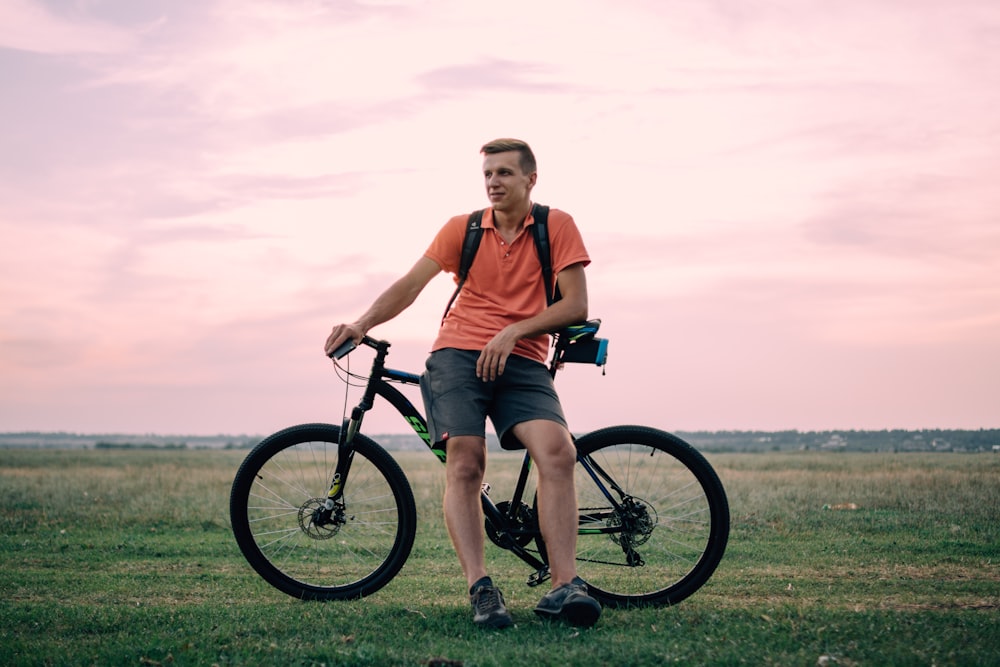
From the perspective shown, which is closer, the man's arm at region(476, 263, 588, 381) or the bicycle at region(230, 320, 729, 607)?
the man's arm at region(476, 263, 588, 381)

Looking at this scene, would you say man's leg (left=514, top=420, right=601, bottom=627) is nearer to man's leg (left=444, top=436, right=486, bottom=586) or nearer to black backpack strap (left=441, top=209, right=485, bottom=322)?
man's leg (left=444, top=436, right=486, bottom=586)

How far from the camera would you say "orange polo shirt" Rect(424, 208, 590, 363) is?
187 inches

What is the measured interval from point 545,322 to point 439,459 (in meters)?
1.05

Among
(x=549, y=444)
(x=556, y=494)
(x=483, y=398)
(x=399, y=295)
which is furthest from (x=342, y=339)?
(x=556, y=494)

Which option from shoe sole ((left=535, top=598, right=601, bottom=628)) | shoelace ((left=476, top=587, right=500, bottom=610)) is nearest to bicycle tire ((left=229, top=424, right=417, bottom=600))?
shoelace ((left=476, top=587, right=500, bottom=610))

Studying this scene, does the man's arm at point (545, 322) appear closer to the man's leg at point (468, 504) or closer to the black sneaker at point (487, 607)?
the man's leg at point (468, 504)

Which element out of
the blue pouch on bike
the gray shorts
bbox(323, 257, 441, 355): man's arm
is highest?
bbox(323, 257, 441, 355): man's arm

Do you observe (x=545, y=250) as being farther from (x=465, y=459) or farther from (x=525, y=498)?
(x=525, y=498)

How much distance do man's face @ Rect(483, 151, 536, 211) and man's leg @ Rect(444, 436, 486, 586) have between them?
126 cm

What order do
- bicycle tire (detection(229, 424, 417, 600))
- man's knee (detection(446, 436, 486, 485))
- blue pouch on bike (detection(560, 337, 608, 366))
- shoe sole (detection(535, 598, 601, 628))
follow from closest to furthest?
shoe sole (detection(535, 598, 601, 628)), man's knee (detection(446, 436, 486, 485)), blue pouch on bike (detection(560, 337, 608, 366)), bicycle tire (detection(229, 424, 417, 600))

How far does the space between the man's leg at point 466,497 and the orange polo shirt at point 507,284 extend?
54 cm

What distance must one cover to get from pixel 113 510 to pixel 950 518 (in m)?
10.9

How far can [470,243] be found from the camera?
192 inches

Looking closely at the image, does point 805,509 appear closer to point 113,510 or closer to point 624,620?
point 624,620
